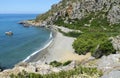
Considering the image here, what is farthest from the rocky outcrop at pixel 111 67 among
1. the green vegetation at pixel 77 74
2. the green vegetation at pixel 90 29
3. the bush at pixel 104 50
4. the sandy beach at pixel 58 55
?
the green vegetation at pixel 90 29

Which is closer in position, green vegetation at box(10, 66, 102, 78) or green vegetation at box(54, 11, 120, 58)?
green vegetation at box(10, 66, 102, 78)

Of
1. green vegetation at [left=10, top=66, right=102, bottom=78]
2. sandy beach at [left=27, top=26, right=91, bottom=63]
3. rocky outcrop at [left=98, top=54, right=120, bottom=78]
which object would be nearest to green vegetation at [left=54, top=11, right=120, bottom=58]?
sandy beach at [left=27, top=26, right=91, bottom=63]

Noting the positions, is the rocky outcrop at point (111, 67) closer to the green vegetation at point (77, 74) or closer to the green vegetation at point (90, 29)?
the green vegetation at point (77, 74)

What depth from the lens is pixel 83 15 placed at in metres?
199

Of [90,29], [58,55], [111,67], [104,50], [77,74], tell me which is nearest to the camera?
[77,74]

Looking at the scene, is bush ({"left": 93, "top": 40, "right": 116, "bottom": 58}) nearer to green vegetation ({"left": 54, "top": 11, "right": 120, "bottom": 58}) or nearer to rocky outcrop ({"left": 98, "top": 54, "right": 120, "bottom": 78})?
green vegetation ({"left": 54, "top": 11, "right": 120, "bottom": 58})

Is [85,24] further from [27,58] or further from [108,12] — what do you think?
[27,58]

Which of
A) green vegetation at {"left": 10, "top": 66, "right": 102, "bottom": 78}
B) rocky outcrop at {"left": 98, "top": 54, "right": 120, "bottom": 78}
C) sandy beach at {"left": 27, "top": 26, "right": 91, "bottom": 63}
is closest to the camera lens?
rocky outcrop at {"left": 98, "top": 54, "right": 120, "bottom": 78}

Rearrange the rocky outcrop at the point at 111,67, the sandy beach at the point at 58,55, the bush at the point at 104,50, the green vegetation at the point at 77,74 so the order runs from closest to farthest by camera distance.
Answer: the rocky outcrop at the point at 111,67 → the green vegetation at the point at 77,74 → the bush at the point at 104,50 → the sandy beach at the point at 58,55

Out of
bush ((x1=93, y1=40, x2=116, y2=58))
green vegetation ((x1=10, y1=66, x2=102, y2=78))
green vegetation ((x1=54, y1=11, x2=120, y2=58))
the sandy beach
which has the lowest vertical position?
the sandy beach

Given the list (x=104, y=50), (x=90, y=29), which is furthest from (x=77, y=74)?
(x=90, y=29)

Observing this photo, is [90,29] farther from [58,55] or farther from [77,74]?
[77,74]

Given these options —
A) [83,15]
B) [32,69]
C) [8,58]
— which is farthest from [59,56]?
[83,15]

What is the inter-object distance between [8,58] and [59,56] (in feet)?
53.8
